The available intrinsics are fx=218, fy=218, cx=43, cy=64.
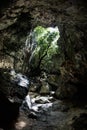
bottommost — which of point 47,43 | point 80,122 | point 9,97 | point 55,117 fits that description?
point 55,117

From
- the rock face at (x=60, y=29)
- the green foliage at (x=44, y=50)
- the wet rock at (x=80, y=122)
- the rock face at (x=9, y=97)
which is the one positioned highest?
the rock face at (x=60, y=29)

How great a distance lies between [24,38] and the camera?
553 inches

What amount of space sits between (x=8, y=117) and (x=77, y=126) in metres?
3.78

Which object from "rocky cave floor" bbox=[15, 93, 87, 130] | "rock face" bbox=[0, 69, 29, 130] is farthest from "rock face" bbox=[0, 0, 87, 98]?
"rocky cave floor" bbox=[15, 93, 87, 130]

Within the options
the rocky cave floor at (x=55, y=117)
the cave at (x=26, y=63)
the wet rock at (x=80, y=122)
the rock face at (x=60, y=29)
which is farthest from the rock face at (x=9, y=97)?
the wet rock at (x=80, y=122)

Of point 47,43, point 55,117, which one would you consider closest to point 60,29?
point 55,117

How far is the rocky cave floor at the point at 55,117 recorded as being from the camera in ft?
40.0

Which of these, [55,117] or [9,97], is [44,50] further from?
[9,97]

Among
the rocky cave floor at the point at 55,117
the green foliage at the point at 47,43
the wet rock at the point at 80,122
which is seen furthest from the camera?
the green foliage at the point at 47,43

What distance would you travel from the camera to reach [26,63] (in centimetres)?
1614

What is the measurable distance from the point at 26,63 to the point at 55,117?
176 inches

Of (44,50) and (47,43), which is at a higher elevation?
(47,43)

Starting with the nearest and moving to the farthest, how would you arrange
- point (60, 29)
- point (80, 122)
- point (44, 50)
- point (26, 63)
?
1. point (80, 122)
2. point (60, 29)
3. point (26, 63)
4. point (44, 50)

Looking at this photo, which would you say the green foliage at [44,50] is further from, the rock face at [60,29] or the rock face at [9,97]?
the rock face at [9,97]
